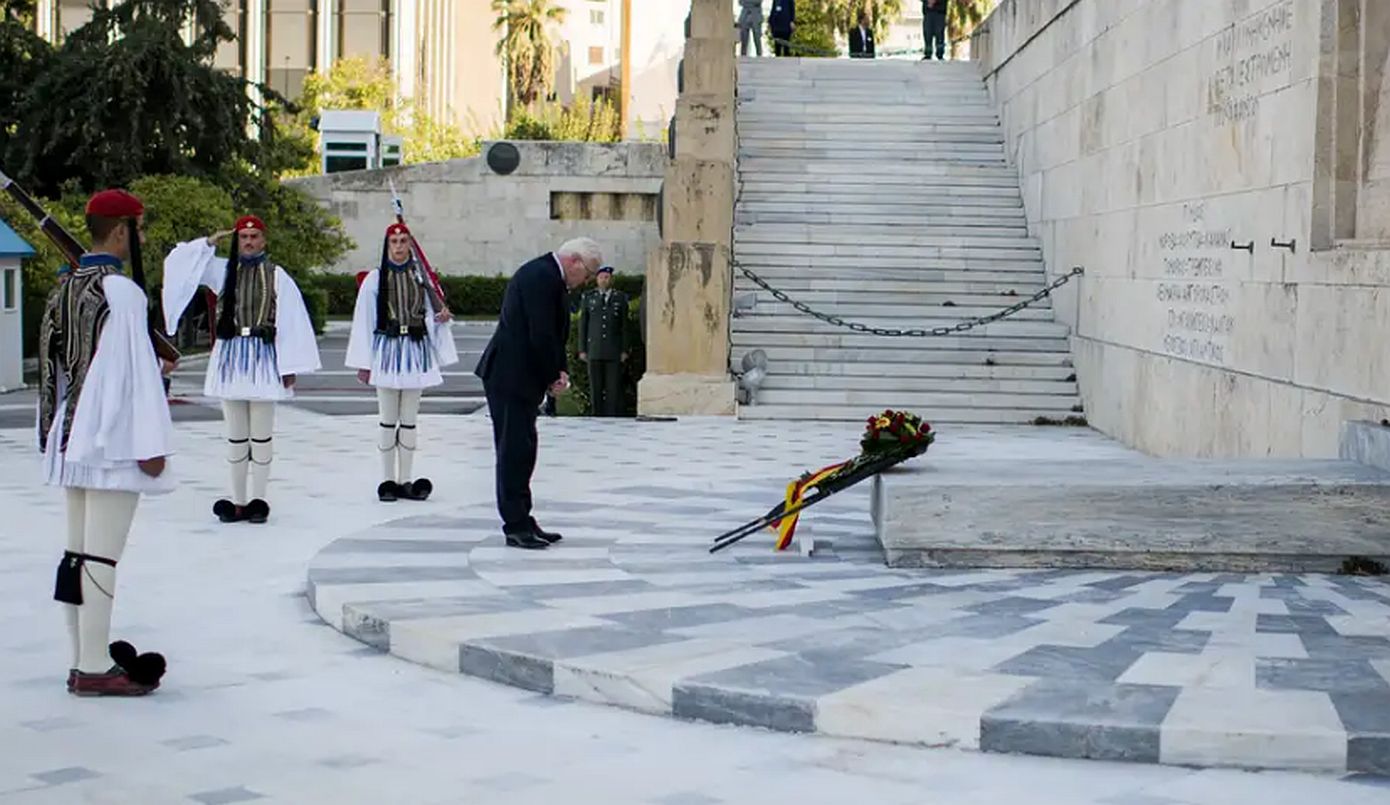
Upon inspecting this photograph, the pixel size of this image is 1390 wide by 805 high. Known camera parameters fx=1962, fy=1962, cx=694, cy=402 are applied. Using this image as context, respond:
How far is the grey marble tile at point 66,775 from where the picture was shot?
6211 millimetres

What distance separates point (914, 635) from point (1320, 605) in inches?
83.0

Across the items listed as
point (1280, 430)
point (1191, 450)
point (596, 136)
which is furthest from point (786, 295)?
point (596, 136)

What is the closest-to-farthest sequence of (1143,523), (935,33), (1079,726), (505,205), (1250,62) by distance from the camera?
(1079,726) < (1143,523) < (1250,62) < (935,33) < (505,205)

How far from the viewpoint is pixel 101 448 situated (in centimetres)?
734

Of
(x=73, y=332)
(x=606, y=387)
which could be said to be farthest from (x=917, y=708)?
(x=606, y=387)

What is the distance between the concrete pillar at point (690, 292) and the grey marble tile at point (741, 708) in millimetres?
14741

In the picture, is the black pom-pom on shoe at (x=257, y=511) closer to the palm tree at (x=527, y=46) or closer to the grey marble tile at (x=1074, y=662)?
the grey marble tile at (x=1074, y=662)

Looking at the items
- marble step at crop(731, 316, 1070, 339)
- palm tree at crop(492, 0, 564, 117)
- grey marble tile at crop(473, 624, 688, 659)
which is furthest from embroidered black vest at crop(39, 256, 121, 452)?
palm tree at crop(492, 0, 564, 117)

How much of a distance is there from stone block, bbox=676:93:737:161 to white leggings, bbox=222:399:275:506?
1042cm

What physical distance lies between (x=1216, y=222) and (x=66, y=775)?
38.7 feet

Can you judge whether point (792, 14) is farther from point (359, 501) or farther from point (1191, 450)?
point (359, 501)

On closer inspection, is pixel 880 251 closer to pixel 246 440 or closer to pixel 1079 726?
pixel 246 440

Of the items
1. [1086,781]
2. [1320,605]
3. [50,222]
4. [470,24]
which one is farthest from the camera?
[470,24]

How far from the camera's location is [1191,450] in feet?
54.2
